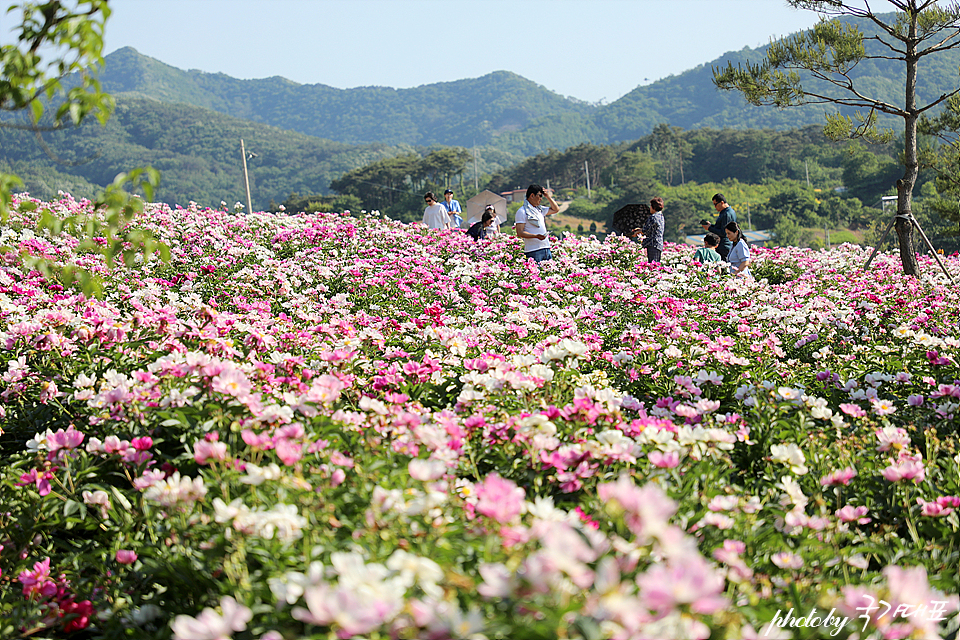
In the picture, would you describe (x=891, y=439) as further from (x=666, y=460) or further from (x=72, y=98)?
(x=72, y=98)

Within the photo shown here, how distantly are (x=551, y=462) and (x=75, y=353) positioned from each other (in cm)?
213

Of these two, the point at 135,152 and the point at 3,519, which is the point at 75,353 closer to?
the point at 3,519

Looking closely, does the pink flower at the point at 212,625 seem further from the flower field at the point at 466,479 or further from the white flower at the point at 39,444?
the white flower at the point at 39,444

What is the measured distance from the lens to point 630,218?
7.49 meters

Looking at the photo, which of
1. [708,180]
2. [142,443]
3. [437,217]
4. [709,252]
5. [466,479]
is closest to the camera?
[142,443]

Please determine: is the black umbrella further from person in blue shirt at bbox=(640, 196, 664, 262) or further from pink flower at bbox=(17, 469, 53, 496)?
pink flower at bbox=(17, 469, 53, 496)

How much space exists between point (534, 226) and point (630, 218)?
1.84 m

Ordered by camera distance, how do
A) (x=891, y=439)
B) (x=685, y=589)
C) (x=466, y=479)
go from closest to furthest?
1. (x=685, y=589)
2. (x=891, y=439)
3. (x=466, y=479)

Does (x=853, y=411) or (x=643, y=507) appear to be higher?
(x=643, y=507)

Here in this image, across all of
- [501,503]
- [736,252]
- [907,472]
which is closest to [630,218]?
[736,252]

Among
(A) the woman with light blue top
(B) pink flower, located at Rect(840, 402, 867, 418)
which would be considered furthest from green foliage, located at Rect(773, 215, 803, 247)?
(B) pink flower, located at Rect(840, 402, 867, 418)

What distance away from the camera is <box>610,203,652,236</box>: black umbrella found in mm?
7324

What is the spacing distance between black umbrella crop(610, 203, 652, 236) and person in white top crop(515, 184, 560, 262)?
1397 mm

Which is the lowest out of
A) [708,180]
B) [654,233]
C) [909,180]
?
[654,233]
